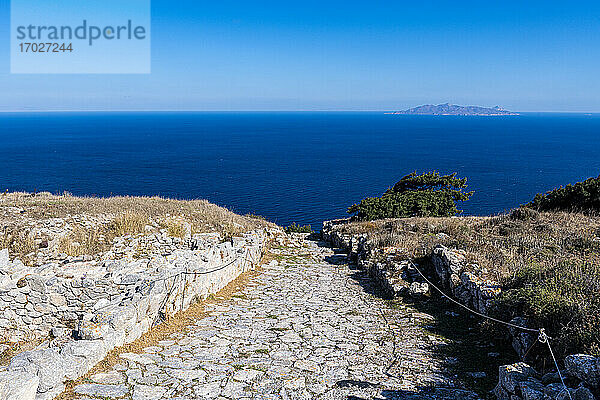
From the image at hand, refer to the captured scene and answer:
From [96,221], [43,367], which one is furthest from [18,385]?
[96,221]

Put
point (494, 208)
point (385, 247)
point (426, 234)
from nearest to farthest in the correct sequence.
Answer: point (385, 247), point (426, 234), point (494, 208)

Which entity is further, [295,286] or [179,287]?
[295,286]

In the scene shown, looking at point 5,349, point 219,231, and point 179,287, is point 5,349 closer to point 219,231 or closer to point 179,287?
point 179,287

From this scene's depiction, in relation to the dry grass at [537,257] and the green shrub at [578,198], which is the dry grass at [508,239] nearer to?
the dry grass at [537,257]

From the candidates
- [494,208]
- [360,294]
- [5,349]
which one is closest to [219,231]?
[360,294]

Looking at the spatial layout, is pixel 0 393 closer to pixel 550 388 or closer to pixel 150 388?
pixel 150 388

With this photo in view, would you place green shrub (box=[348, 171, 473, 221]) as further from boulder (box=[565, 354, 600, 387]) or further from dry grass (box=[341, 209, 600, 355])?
boulder (box=[565, 354, 600, 387])

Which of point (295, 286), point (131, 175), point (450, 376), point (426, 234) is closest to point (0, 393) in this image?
point (450, 376)

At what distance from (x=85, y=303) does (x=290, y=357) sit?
6.25 meters

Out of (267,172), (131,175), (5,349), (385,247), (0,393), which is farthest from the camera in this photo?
(267,172)

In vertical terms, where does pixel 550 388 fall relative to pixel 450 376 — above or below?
above

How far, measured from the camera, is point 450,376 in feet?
23.4

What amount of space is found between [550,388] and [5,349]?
10.7 m

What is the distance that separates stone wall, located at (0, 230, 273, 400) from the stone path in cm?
53
